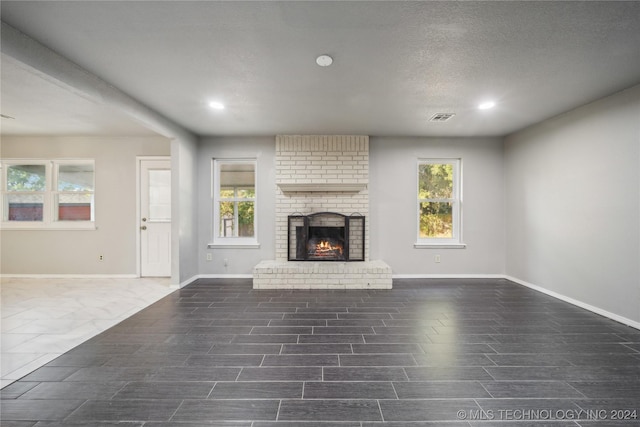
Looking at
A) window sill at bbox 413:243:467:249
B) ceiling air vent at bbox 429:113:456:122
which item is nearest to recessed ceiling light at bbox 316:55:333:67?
ceiling air vent at bbox 429:113:456:122

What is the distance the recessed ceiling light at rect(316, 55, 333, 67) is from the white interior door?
360cm

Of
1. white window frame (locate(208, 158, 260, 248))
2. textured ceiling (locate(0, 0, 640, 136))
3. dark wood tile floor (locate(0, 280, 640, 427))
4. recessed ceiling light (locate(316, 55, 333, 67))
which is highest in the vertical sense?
textured ceiling (locate(0, 0, 640, 136))

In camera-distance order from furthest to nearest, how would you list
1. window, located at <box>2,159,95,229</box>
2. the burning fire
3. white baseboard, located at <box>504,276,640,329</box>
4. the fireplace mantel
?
window, located at <box>2,159,95,229</box> → the burning fire → the fireplace mantel → white baseboard, located at <box>504,276,640,329</box>

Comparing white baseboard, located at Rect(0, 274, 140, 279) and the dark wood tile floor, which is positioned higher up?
white baseboard, located at Rect(0, 274, 140, 279)

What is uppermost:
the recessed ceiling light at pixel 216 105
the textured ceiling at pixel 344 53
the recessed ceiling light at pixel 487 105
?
the recessed ceiling light at pixel 216 105

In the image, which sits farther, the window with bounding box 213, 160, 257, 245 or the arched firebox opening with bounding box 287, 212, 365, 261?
the window with bounding box 213, 160, 257, 245

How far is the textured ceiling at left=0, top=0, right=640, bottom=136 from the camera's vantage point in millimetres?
1805

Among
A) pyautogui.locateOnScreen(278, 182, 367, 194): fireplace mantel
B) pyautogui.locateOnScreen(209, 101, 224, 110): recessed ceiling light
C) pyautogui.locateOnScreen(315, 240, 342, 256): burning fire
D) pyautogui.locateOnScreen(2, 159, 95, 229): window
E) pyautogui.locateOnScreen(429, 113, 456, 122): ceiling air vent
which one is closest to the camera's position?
pyautogui.locateOnScreen(209, 101, 224, 110): recessed ceiling light

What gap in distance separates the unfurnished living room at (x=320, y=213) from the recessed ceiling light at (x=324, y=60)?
21 millimetres

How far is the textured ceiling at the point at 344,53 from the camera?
180cm

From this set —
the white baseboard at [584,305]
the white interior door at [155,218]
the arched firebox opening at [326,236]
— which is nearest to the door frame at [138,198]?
the white interior door at [155,218]

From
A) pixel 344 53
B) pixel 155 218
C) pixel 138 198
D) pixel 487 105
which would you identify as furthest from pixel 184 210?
pixel 487 105

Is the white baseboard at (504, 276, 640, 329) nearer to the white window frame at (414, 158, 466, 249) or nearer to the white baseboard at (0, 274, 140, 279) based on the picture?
the white window frame at (414, 158, 466, 249)

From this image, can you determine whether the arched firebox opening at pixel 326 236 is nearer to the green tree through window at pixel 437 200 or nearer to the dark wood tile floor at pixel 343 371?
the green tree through window at pixel 437 200
